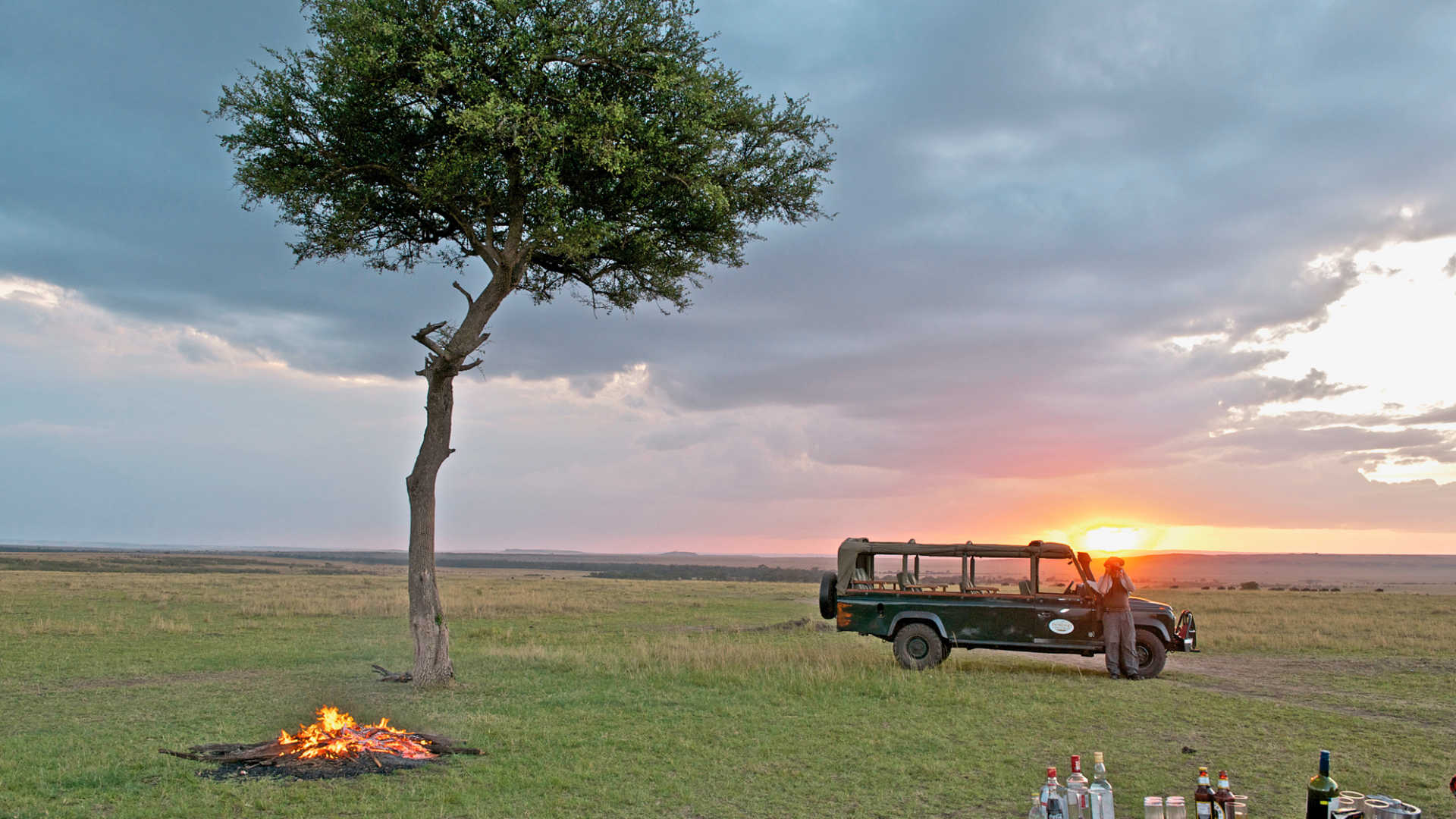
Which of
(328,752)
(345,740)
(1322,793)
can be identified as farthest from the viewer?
(345,740)

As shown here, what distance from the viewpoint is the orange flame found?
946 centimetres

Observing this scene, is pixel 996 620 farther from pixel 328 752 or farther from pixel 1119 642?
pixel 328 752

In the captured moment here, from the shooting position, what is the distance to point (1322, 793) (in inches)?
216

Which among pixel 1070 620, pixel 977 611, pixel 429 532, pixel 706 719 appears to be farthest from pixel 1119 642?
pixel 429 532

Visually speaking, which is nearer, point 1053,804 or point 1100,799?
point 1053,804

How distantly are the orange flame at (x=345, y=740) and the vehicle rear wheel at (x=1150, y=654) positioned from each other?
511 inches

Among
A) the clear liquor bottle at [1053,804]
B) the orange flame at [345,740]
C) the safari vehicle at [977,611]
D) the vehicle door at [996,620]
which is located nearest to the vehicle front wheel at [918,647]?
the safari vehicle at [977,611]

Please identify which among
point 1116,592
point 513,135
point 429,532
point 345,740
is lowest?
point 345,740

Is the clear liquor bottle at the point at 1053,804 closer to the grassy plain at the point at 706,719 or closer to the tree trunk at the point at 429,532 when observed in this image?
the grassy plain at the point at 706,719

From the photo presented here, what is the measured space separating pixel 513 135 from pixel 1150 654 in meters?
14.7

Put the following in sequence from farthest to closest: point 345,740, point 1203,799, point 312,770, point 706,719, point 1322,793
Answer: point 706,719 → point 345,740 → point 312,770 → point 1203,799 → point 1322,793

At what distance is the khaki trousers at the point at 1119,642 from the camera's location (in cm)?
1645

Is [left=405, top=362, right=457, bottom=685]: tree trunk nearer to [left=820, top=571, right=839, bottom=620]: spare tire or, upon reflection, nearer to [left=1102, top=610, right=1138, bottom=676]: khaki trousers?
[left=820, top=571, right=839, bottom=620]: spare tire

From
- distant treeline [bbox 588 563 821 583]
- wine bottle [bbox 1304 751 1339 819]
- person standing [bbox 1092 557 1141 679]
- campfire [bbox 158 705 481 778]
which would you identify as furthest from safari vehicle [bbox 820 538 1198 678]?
distant treeline [bbox 588 563 821 583]
